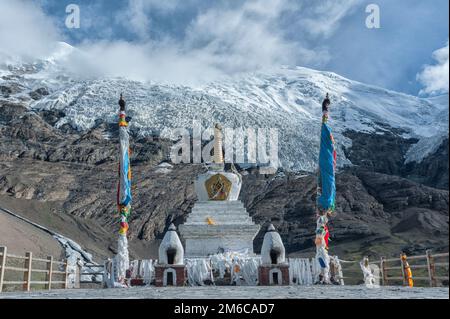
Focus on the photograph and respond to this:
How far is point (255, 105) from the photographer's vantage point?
371 feet

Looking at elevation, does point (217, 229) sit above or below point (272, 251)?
above

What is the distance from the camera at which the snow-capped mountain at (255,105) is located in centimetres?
9762

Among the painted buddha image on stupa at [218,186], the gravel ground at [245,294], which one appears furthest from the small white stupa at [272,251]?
the painted buddha image on stupa at [218,186]

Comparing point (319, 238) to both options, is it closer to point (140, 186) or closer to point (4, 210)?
point (4, 210)

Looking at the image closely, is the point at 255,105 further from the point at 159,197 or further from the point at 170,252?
the point at 170,252

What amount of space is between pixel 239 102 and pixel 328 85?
4059 cm

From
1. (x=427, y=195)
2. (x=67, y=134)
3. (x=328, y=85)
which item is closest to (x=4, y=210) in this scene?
(x=67, y=134)

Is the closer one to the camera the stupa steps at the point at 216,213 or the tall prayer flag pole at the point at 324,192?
the tall prayer flag pole at the point at 324,192

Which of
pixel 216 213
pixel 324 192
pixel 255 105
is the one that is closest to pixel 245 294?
pixel 324 192

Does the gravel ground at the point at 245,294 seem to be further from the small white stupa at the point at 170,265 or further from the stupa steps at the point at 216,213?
the stupa steps at the point at 216,213

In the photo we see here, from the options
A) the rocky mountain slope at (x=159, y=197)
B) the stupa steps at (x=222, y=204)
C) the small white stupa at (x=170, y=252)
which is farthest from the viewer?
the rocky mountain slope at (x=159, y=197)

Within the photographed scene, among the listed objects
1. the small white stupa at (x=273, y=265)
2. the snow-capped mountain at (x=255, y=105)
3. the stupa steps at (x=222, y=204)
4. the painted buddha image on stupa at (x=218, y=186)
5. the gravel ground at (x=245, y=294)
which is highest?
the snow-capped mountain at (x=255, y=105)

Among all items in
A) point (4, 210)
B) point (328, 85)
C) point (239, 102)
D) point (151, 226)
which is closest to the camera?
point (4, 210)

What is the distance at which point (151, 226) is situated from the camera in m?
72.8
